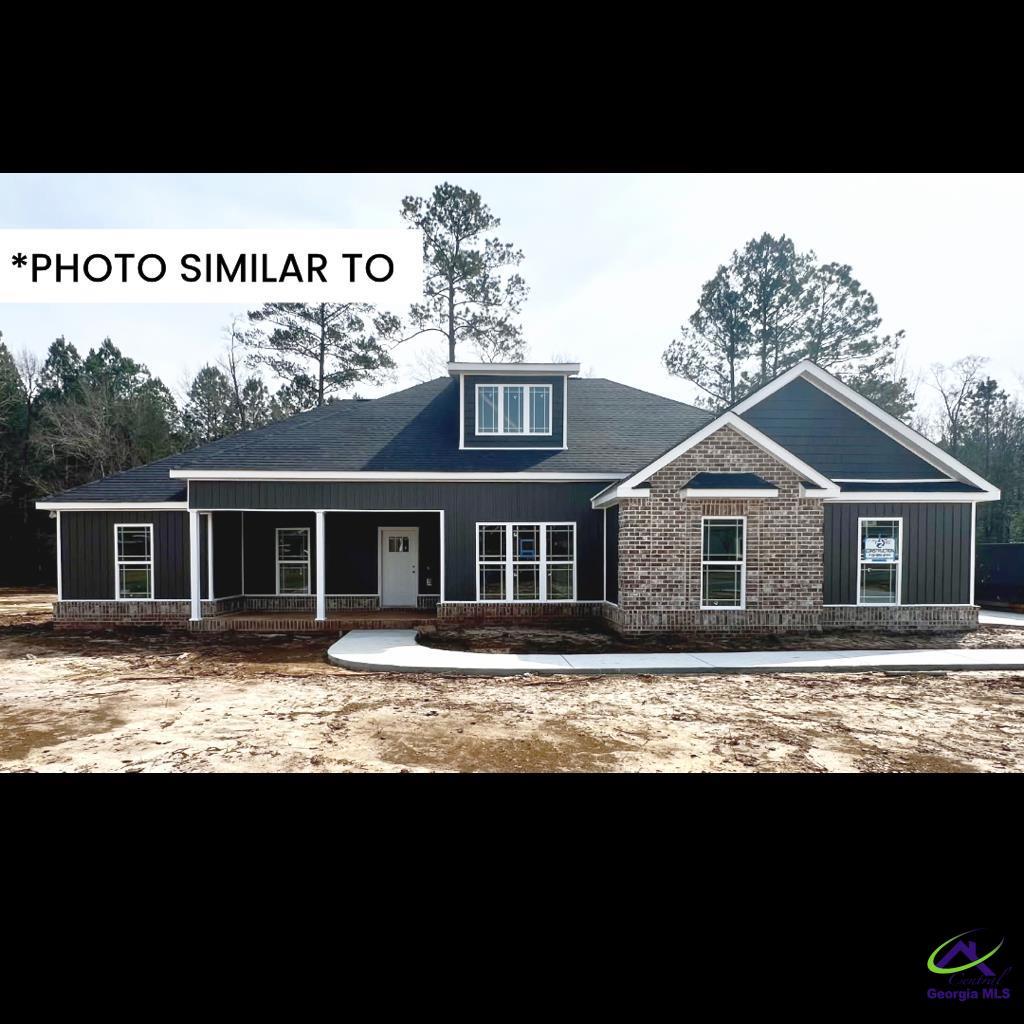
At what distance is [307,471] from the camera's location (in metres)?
14.0

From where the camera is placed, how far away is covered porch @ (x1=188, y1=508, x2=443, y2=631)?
15.5 meters

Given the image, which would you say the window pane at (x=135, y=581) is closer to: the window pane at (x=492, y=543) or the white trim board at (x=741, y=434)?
the window pane at (x=492, y=543)

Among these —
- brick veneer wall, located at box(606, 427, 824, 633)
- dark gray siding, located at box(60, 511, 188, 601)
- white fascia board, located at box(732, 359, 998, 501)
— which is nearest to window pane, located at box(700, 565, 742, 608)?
brick veneer wall, located at box(606, 427, 824, 633)

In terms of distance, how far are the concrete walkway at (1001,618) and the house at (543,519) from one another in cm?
139

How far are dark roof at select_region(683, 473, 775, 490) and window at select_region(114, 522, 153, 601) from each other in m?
11.7

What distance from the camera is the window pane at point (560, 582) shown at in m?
14.5

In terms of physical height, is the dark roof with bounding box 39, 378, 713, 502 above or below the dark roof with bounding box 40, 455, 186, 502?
above

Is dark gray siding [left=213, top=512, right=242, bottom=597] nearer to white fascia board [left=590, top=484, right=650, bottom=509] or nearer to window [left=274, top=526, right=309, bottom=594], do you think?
window [left=274, top=526, right=309, bottom=594]

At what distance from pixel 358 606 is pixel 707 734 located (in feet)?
36.1

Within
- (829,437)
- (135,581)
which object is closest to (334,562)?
(135,581)
